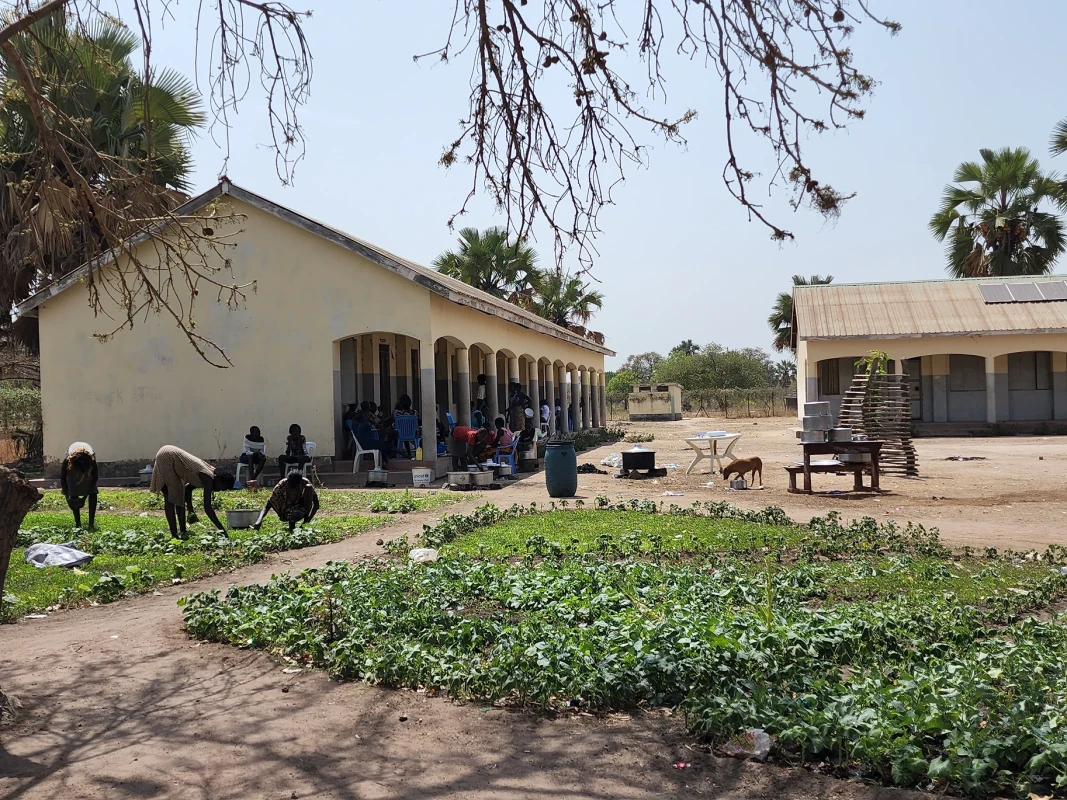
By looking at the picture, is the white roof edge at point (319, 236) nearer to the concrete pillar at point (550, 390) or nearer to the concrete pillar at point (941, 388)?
the concrete pillar at point (550, 390)

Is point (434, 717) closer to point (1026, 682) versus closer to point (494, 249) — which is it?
point (1026, 682)

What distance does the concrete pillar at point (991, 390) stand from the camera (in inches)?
1315

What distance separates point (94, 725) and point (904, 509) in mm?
12220

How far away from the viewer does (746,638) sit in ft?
18.0

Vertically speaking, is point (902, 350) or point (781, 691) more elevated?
point (902, 350)

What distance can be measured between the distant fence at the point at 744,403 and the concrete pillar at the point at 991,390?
21.0m

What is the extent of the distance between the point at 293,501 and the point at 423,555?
3.43 meters

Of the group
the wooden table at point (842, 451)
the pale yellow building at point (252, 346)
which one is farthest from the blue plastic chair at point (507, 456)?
the wooden table at point (842, 451)

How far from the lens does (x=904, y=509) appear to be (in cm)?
1440

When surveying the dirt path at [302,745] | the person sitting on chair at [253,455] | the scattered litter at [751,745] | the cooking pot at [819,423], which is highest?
the cooking pot at [819,423]

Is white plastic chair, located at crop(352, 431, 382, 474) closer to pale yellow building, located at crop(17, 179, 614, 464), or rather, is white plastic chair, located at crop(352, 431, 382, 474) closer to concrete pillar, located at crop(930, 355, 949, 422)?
pale yellow building, located at crop(17, 179, 614, 464)

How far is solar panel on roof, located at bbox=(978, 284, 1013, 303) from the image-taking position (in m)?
34.9

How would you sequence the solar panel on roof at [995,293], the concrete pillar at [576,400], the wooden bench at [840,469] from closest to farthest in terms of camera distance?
1. the wooden bench at [840,469]
2. the solar panel on roof at [995,293]
3. the concrete pillar at [576,400]

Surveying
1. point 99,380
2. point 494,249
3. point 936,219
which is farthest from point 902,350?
point 99,380
